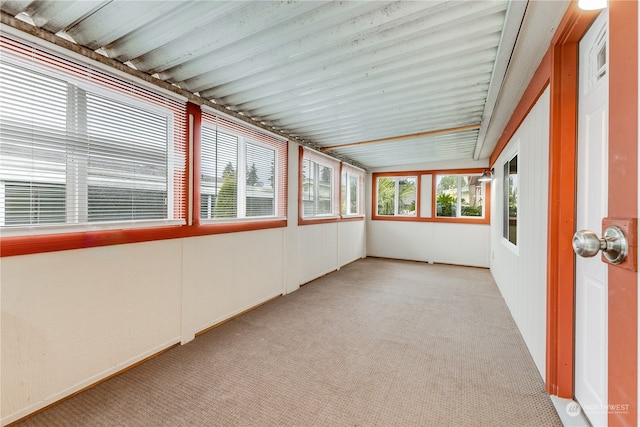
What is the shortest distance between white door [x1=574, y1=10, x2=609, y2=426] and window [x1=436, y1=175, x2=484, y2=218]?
16.9 ft

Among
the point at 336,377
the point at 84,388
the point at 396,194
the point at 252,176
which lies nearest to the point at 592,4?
the point at 336,377

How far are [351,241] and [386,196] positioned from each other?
176cm

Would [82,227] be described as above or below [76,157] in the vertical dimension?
below

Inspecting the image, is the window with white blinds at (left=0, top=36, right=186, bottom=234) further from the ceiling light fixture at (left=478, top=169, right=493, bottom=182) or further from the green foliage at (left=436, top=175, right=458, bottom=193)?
the green foliage at (left=436, top=175, right=458, bottom=193)

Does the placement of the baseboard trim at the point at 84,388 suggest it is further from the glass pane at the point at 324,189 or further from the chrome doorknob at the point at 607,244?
the glass pane at the point at 324,189

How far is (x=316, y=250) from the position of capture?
17.0 ft

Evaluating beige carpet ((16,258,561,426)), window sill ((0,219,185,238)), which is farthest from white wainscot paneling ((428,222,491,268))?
window sill ((0,219,185,238))

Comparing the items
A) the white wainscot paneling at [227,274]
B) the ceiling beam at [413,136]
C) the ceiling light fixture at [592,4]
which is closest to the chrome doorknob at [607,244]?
the ceiling light fixture at [592,4]

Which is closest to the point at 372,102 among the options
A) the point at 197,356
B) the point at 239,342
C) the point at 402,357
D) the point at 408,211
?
the point at 402,357

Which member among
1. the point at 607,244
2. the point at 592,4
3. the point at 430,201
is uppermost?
the point at 592,4

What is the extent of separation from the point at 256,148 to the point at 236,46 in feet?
5.72

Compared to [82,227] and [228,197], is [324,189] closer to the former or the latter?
[228,197]

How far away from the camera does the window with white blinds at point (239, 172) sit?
3008 millimetres

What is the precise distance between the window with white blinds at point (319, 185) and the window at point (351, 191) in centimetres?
39
